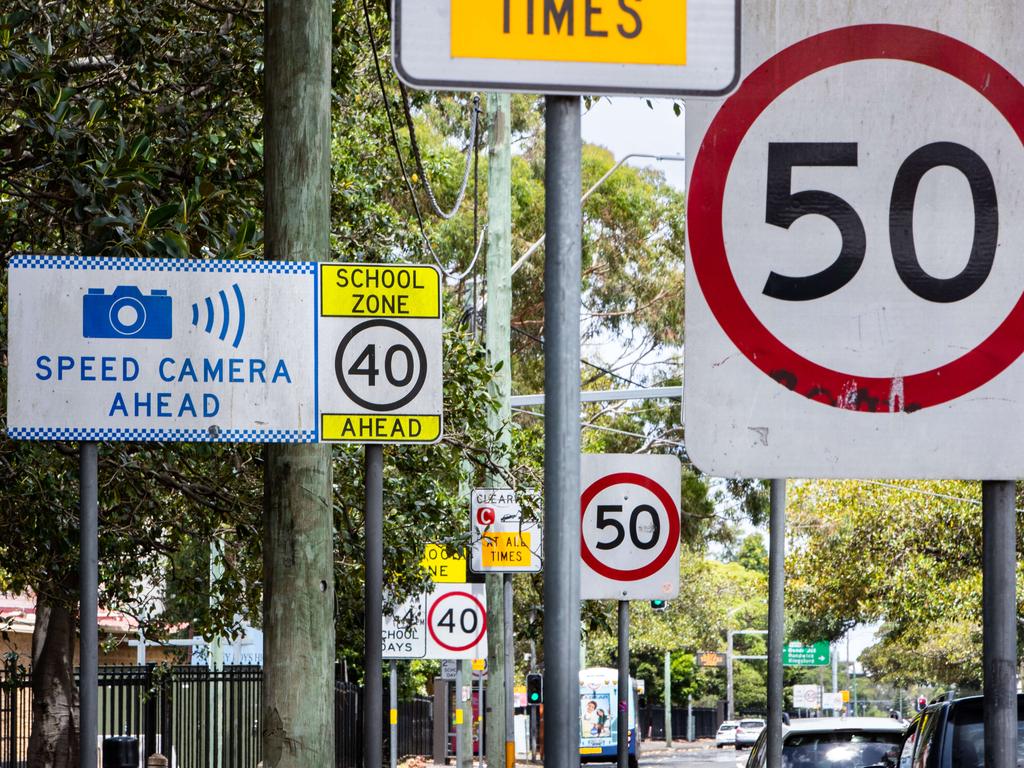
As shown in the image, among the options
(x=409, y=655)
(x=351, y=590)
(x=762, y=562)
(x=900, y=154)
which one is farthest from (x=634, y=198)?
(x=762, y=562)

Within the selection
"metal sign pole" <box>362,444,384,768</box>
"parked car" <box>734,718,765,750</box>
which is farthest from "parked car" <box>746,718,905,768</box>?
"parked car" <box>734,718,765,750</box>

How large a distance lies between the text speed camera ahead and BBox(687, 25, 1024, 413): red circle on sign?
10.2 feet

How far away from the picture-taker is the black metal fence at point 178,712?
59.5 feet

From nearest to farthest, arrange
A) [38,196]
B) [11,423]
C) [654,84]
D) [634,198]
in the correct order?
[654,84], [11,423], [38,196], [634,198]

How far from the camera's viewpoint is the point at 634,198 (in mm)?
32531

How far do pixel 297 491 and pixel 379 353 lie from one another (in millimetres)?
1335

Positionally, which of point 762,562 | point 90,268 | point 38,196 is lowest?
point 762,562

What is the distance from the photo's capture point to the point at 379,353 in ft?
19.9

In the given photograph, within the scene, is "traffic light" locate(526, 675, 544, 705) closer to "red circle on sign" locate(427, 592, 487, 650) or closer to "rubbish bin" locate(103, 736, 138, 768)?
"red circle on sign" locate(427, 592, 487, 650)

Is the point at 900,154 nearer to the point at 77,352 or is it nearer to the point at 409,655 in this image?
the point at 77,352

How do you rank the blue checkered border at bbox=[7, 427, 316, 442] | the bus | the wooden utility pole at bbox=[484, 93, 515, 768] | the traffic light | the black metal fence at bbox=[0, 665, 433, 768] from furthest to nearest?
the bus
the traffic light
the wooden utility pole at bbox=[484, 93, 515, 768]
the black metal fence at bbox=[0, 665, 433, 768]
the blue checkered border at bbox=[7, 427, 316, 442]

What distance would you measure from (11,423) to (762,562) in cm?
12654

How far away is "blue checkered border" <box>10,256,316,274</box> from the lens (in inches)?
208

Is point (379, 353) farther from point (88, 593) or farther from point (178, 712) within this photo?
point (178, 712)
